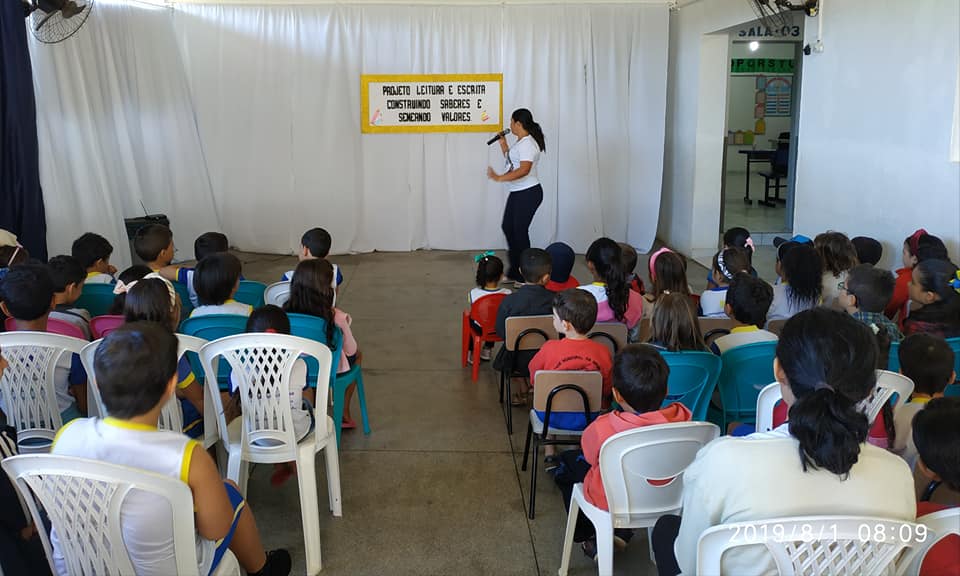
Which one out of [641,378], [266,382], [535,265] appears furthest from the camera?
[535,265]

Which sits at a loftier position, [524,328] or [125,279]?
[125,279]

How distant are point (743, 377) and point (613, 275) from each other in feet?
2.87

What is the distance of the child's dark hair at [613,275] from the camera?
141 inches

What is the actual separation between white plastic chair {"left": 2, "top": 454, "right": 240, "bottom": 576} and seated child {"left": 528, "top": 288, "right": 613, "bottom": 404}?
1.49 metres

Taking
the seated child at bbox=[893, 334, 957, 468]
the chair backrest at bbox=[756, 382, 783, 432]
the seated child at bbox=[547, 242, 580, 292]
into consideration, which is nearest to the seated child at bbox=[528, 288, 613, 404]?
the chair backrest at bbox=[756, 382, 783, 432]

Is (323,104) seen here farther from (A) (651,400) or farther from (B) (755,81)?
(B) (755,81)

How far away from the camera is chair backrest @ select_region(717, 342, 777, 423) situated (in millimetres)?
2879

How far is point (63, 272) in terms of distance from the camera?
324cm

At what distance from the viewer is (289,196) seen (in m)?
7.84

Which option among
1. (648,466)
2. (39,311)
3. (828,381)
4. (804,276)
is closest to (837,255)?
(804,276)

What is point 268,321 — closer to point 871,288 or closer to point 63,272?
point 63,272

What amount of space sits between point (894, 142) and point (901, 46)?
1.73 feet

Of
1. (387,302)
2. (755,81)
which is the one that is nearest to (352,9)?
(387,302)

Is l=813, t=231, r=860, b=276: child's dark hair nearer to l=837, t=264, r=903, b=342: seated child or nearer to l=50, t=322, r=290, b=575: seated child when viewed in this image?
l=837, t=264, r=903, b=342: seated child
